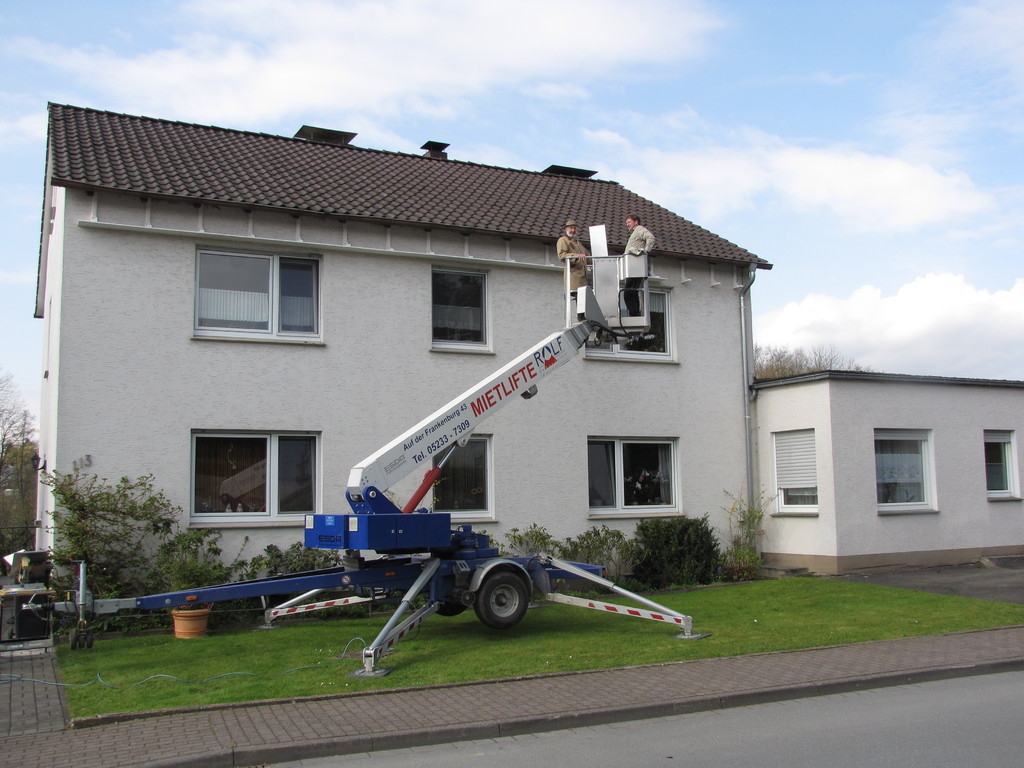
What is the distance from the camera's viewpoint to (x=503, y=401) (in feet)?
35.5

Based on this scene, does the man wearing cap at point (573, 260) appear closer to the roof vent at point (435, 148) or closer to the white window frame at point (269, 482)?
the white window frame at point (269, 482)

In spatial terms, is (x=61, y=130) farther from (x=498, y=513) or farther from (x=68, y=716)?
(x=68, y=716)

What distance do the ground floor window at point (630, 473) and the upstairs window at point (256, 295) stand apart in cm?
542

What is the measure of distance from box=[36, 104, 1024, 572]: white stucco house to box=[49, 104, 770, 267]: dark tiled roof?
0.07 m

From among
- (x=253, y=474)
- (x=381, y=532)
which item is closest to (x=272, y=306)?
(x=253, y=474)

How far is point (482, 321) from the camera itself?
611 inches

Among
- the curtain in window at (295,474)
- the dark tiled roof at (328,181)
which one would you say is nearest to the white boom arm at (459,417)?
the curtain in window at (295,474)

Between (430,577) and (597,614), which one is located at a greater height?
(430,577)

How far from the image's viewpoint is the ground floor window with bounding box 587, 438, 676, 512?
16.1m

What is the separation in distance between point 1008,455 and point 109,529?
52.3 ft

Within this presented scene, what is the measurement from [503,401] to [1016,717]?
5944 mm

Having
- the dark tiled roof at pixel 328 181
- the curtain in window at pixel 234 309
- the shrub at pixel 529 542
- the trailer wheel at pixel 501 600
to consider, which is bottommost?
the trailer wheel at pixel 501 600

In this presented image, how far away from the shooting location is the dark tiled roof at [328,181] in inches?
535

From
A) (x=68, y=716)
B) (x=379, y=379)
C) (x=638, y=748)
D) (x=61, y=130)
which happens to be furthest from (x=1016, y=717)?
(x=61, y=130)
